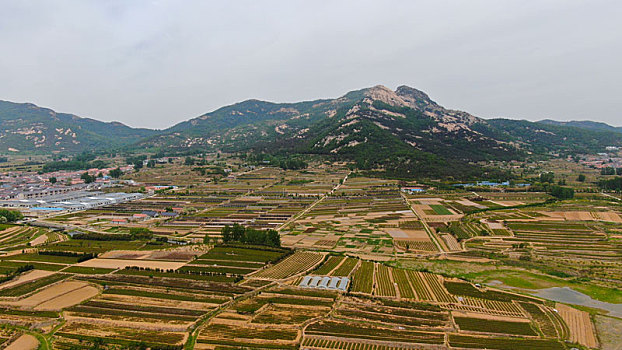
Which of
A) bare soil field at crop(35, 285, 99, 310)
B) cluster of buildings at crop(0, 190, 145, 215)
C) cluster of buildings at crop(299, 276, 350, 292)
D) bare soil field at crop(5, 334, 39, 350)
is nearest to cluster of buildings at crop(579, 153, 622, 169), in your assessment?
cluster of buildings at crop(299, 276, 350, 292)

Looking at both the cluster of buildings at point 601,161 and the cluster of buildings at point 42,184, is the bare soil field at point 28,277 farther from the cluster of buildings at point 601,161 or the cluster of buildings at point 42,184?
the cluster of buildings at point 601,161

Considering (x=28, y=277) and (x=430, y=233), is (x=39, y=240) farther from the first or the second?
(x=430, y=233)

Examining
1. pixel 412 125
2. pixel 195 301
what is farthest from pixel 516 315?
pixel 412 125

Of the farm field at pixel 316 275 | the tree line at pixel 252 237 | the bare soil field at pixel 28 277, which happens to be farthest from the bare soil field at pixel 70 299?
the tree line at pixel 252 237

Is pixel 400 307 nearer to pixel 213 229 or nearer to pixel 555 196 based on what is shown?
pixel 213 229

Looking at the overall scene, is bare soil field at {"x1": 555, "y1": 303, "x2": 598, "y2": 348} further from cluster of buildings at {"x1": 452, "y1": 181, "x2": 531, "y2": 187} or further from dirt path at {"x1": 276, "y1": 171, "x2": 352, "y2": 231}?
cluster of buildings at {"x1": 452, "y1": 181, "x2": 531, "y2": 187}
